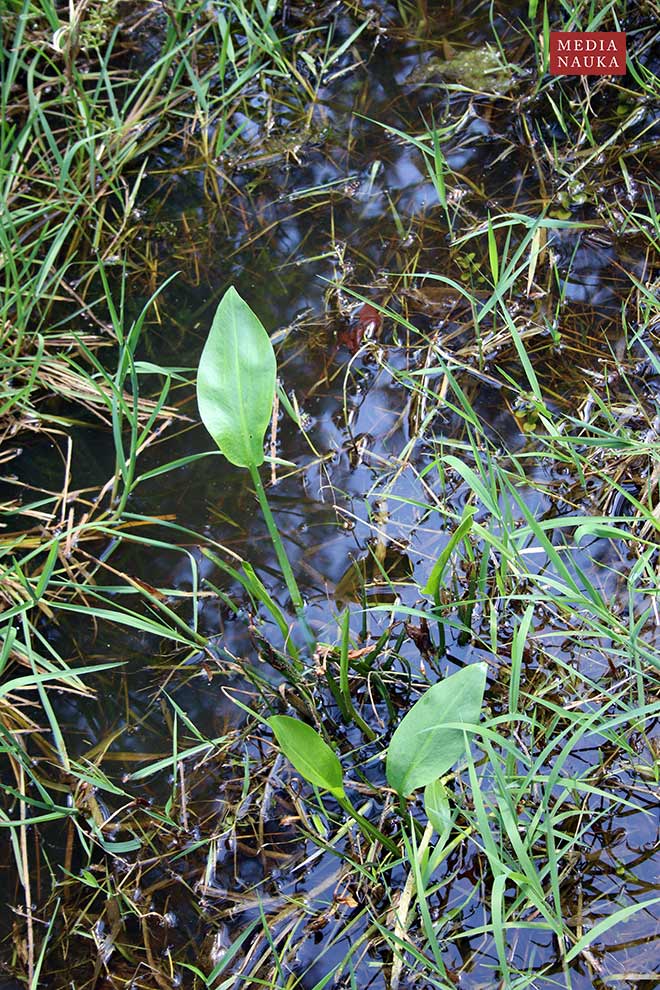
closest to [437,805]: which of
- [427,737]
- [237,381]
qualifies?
[427,737]

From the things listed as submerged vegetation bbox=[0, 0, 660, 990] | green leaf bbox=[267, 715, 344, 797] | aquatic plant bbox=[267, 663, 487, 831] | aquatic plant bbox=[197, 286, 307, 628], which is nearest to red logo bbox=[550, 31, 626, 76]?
submerged vegetation bbox=[0, 0, 660, 990]

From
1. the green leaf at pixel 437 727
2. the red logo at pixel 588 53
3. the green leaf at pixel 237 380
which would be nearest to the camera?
the green leaf at pixel 437 727

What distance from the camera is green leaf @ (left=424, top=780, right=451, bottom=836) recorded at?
3.59 feet

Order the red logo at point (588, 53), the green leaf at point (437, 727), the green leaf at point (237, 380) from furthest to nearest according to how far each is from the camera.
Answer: the red logo at point (588, 53) → the green leaf at point (237, 380) → the green leaf at point (437, 727)

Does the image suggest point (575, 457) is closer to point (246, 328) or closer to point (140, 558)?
point (246, 328)

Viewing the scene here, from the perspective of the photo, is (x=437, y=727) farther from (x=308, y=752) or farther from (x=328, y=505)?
(x=328, y=505)

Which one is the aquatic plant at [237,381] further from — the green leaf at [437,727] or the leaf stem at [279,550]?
the green leaf at [437,727]

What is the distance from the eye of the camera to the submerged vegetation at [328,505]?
117 cm

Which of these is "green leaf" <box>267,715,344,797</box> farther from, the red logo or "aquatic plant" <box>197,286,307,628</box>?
the red logo

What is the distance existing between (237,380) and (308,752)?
19.8 inches

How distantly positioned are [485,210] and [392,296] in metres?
0.32

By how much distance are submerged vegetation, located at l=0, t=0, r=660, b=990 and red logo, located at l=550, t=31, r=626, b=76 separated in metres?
0.03

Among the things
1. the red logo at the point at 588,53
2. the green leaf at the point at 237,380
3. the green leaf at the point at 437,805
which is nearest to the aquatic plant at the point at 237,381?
the green leaf at the point at 237,380

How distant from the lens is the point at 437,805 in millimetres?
1106
